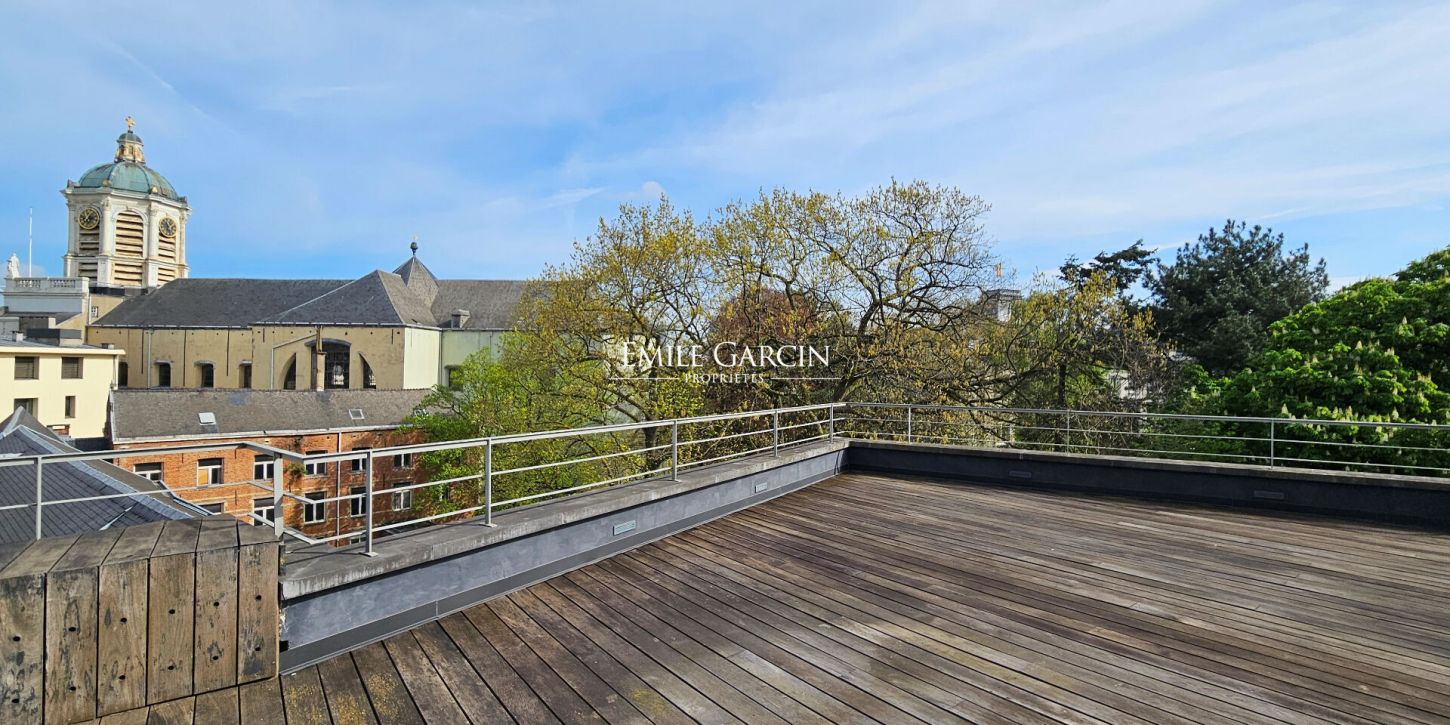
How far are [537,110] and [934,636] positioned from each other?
1080 centimetres

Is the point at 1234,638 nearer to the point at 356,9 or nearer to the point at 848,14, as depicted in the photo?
the point at 848,14

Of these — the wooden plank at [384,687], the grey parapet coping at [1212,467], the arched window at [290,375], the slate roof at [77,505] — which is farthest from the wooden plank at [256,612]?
the arched window at [290,375]

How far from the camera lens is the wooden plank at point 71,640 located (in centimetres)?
248

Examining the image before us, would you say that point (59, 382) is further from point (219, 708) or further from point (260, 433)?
point (219, 708)

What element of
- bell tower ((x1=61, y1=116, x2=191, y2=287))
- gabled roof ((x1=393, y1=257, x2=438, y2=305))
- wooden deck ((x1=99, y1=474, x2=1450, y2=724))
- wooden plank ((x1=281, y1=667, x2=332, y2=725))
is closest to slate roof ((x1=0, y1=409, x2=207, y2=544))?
wooden plank ((x1=281, y1=667, x2=332, y2=725))

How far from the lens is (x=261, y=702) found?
8.87ft

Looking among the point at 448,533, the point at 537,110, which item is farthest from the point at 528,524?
the point at 537,110

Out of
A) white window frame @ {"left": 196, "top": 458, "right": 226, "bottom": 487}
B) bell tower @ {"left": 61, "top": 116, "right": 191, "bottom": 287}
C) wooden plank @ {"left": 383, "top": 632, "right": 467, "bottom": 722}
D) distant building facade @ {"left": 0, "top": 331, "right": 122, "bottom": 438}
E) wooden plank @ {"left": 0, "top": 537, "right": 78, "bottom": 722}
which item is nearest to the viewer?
wooden plank @ {"left": 0, "top": 537, "right": 78, "bottom": 722}

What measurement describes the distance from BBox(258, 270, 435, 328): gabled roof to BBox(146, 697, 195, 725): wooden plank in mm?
45702

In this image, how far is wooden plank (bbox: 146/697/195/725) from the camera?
8.37ft

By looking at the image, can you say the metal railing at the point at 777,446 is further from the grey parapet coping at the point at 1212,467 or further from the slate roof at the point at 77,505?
the slate roof at the point at 77,505

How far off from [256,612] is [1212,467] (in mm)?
8197

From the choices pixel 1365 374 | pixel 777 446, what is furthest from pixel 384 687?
pixel 1365 374

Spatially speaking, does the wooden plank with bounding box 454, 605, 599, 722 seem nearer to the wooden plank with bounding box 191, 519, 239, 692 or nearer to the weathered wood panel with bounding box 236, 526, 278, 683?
the weathered wood panel with bounding box 236, 526, 278, 683
